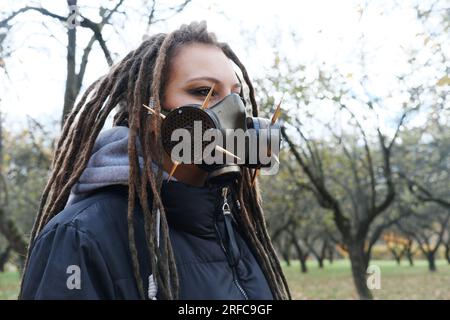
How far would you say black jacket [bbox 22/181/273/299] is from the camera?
1.34 m

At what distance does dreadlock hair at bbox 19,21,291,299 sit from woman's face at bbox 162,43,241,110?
30 millimetres

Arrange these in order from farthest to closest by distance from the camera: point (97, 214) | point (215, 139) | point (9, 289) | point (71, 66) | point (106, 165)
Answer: point (9, 289)
point (71, 66)
point (215, 139)
point (106, 165)
point (97, 214)

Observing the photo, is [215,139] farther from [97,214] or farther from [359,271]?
[359,271]

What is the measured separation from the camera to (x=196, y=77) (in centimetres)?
174

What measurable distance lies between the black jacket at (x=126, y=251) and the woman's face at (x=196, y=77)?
0.31 metres

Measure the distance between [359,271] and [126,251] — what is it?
37.4 ft

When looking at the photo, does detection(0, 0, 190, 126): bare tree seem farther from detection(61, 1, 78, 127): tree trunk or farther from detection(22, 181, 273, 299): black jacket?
detection(22, 181, 273, 299): black jacket

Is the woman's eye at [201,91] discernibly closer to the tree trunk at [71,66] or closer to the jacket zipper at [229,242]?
the jacket zipper at [229,242]

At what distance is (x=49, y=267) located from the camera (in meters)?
1.33

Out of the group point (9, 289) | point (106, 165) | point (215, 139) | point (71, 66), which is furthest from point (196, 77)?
point (9, 289)

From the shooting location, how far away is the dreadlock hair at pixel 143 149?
4.97 ft

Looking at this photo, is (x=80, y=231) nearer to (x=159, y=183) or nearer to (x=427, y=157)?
(x=159, y=183)

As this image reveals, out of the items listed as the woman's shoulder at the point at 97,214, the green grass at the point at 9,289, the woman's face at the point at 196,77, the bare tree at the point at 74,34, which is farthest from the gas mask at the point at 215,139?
the green grass at the point at 9,289
